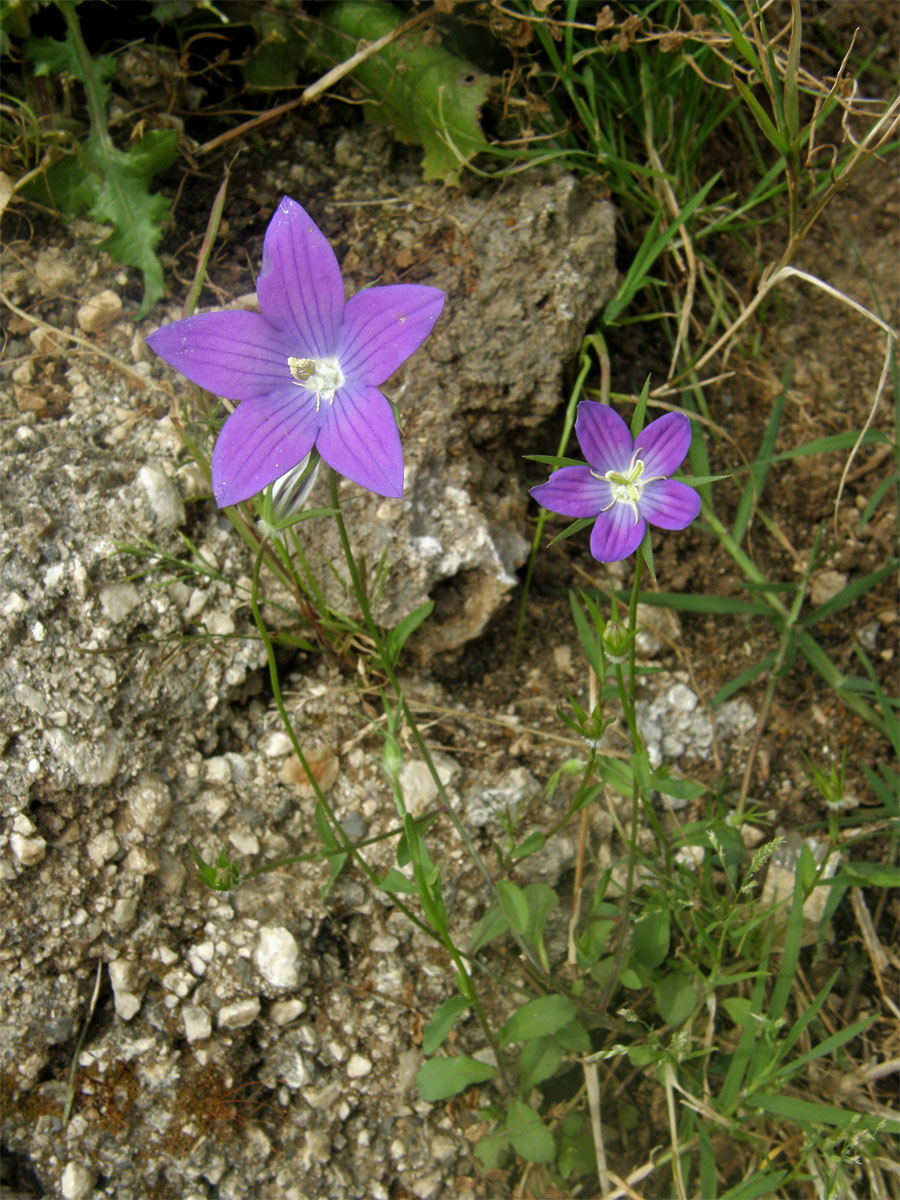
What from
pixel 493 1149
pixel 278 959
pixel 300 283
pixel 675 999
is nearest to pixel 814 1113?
pixel 675 999

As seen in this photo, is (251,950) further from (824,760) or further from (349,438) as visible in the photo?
(824,760)

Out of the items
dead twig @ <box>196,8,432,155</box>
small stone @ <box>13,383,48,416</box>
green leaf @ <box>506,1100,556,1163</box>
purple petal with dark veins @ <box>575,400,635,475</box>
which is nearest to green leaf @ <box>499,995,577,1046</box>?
green leaf @ <box>506,1100,556,1163</box>

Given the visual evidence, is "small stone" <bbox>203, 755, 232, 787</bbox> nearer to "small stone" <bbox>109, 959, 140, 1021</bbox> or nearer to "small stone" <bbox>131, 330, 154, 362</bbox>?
"small stone" <bbox>109, 959, 140, 1021</bbox>

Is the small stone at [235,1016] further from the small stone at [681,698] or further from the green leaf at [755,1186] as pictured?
the small stone at [681,698]

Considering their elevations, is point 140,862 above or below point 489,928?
above

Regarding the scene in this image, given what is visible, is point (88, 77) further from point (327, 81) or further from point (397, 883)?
point (397, 883)

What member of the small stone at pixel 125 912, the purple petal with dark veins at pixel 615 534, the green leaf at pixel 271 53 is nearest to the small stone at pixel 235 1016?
the small stone at pixel 125 912
